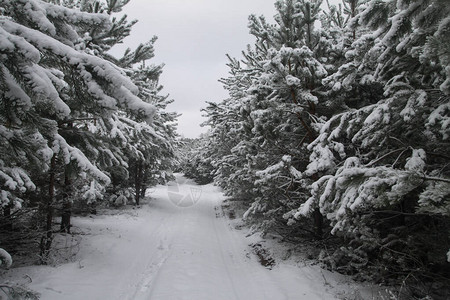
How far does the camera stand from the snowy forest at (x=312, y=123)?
234 centimetres

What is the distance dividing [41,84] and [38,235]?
6.43 m

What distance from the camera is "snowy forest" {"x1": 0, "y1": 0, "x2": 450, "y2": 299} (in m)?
2.34

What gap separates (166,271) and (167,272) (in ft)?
0.29

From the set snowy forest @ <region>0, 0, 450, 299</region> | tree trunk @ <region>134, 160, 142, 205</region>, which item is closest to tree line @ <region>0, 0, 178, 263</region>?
snowy forest @ <region>0, 0, 450, 299</region>

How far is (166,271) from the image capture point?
773cm

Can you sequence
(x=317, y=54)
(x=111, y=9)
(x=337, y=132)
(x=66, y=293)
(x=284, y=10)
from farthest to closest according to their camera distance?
(x=111, y=9) < (x=317, y=54) < (x=284, y=10) < (x=66, y=293) < (x=337, y=132)

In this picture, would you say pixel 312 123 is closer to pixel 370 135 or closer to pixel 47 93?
pixel 370 135

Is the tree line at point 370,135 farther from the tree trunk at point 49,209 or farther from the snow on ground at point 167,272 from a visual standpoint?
the tree trunk at point 49,209

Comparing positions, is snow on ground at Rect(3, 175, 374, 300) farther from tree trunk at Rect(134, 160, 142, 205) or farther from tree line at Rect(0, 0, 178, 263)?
tree trunk at Rect(134, 160, 142, 205)

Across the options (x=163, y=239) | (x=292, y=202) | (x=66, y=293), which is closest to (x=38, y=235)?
(x=66, y=293)

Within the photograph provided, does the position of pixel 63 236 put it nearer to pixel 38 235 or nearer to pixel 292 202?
pixel 38 235

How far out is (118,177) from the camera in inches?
673

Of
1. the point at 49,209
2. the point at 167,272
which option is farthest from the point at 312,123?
the point at 49,209

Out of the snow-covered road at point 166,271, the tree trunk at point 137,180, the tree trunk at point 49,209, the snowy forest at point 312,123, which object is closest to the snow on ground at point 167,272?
the snow-covered road at point 166,271
